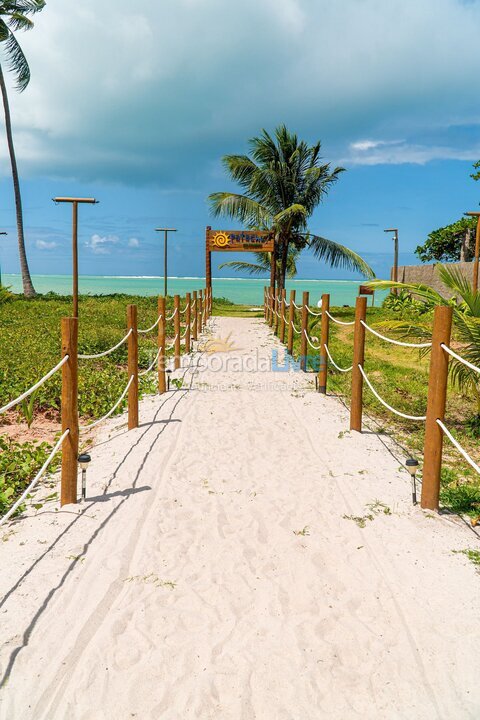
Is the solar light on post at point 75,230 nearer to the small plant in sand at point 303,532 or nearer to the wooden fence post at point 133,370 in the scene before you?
the wooden fence post at point 133,370

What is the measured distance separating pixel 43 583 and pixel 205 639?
1.02m

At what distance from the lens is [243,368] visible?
392 inches

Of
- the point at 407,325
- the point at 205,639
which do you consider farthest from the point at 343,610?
the point at 407,325

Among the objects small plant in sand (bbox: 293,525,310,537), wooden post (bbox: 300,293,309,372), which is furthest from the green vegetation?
small plant in sand (bbox: 293,525,310,537)

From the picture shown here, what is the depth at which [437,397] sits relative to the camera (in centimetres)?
367

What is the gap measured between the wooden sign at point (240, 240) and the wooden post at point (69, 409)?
16791mm

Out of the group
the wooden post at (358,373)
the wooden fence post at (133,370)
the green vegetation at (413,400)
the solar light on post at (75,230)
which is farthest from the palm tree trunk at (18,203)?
the wooden post at (358,373)

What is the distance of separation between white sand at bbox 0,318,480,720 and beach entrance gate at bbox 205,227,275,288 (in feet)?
52.6

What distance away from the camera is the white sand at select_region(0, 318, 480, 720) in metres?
2.16

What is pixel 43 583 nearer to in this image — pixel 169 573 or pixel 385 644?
pixel 169 573

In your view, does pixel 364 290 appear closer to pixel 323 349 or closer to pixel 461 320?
pixel 323 349

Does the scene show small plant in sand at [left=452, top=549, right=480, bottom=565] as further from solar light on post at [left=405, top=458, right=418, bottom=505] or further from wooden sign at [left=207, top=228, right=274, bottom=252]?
wooden sign at [left=207, top=228, right=274, bottom=252]

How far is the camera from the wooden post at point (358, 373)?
5.73 m

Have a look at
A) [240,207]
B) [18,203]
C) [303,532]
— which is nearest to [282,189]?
[240,207]
